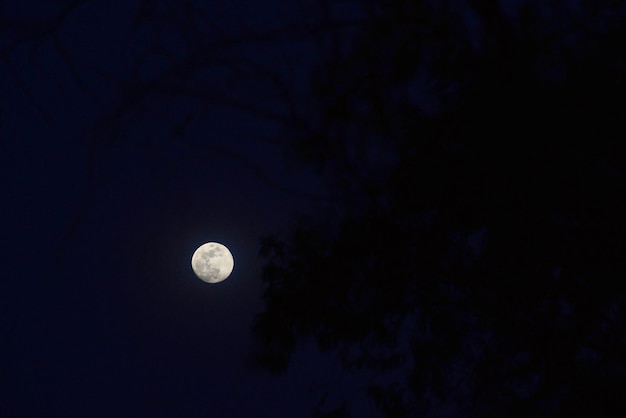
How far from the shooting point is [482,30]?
4297 mm

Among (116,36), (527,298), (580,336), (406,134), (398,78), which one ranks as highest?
(116,36)

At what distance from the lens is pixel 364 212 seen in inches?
177

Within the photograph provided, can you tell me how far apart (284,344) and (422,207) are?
4.20ft

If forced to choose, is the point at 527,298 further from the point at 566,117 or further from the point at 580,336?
the point at 566,117

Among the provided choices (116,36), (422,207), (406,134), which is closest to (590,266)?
(422,207)

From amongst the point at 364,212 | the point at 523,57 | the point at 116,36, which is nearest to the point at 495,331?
the point at 364,212

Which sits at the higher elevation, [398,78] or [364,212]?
[398,78]

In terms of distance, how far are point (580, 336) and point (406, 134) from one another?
1.58m

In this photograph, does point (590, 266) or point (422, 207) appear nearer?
point (590, 266)

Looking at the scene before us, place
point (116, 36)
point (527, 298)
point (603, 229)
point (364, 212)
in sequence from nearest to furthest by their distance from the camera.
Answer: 1. point (603, 229)
2. point (527, 298)
3. point (364, 212)
4. point (116, 36)

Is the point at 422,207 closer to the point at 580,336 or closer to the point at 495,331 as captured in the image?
the point at 495,331

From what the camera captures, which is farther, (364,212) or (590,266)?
(364,212)

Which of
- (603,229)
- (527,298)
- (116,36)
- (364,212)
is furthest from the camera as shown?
(116,36)

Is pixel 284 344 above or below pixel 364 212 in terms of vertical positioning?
below
